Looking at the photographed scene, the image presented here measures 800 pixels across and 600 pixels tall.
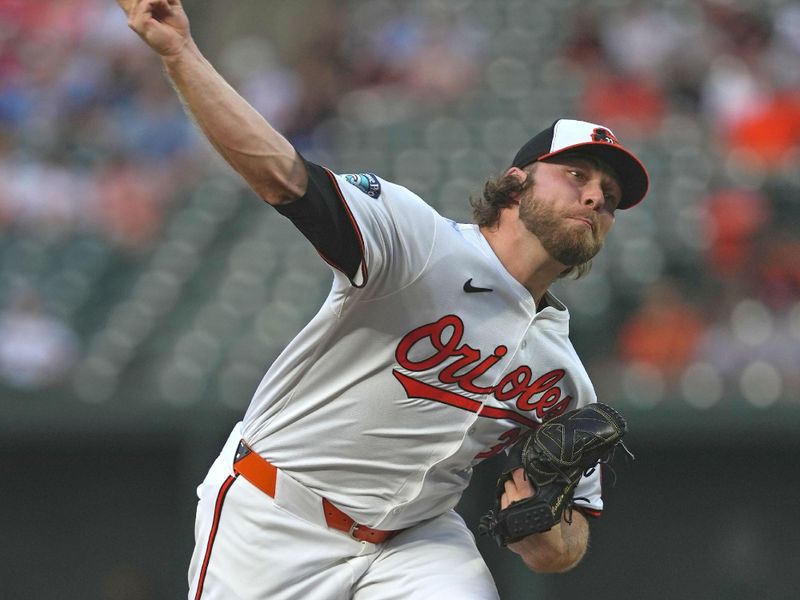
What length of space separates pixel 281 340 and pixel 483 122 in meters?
2.26

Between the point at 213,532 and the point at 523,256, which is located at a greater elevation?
the point at 523,256

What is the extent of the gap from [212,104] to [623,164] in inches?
53.7

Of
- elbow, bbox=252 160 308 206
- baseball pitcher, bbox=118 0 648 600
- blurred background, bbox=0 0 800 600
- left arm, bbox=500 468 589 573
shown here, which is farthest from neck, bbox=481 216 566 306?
blurred background, bbox=0 0 800 600

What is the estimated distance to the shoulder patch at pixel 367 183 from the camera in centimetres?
281

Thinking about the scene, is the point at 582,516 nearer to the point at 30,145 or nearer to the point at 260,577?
the point at 260,577

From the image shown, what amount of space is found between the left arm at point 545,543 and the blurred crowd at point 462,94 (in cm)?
292

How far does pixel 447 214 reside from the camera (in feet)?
23.8

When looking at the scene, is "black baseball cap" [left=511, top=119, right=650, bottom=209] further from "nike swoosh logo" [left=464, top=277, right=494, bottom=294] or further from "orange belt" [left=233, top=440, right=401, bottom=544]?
"orange belt" [left=233, top=440, right=401, bottom=544]

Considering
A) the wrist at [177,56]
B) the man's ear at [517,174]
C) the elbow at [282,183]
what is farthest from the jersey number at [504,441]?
the wrist at [177,56]

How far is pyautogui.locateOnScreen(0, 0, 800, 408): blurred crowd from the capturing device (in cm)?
653

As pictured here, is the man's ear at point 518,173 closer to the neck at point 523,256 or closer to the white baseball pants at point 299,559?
the neck at point 523,256

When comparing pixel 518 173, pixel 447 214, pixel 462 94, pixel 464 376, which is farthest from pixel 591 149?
pixel 462 94

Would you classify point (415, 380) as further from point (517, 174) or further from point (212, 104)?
point (212, 104)

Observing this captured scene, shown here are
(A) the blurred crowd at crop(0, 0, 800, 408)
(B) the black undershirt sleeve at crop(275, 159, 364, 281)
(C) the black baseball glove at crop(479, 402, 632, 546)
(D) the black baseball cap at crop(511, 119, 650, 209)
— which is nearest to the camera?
(B) the black undershirt sleeve at crop(275, 159, 364, 281)
